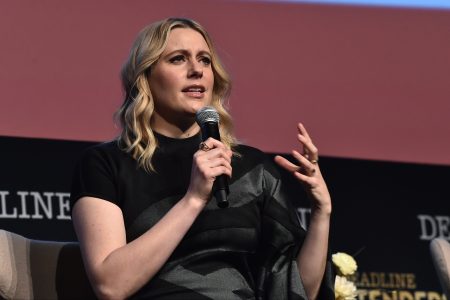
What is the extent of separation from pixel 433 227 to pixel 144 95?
5.25 ft

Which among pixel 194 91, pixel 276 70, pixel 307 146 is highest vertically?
pixel 276 70

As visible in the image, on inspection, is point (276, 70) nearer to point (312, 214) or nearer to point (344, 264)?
point (344, 264)

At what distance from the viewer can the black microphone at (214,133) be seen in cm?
242

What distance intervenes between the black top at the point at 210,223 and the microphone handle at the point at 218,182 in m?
0.17

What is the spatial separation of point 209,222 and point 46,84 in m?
1.10

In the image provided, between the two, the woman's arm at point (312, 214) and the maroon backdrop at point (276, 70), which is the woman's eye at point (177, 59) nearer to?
the woman's arm at point (312, 214)

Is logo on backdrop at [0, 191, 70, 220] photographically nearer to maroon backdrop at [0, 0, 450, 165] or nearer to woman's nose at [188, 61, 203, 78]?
maroon backdrop at [0, 0, 450, 165]

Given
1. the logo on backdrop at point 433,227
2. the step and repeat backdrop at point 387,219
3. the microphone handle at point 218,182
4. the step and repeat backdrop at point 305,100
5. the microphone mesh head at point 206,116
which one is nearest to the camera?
the microphone handle at point 218,182

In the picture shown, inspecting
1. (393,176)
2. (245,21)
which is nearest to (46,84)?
(245,21)

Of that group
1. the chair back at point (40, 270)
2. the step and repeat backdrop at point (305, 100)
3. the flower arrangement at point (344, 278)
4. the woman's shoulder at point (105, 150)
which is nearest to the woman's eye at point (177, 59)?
the woman's shoulder at point (105, 150)

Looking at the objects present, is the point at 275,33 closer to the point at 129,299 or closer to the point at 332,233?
the point at 332,233

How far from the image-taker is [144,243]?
98.3 inches

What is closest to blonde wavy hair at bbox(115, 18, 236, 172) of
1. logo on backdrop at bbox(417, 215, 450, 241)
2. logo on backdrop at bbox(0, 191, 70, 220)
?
logo on backdrop at bbox(0, 191, 70, 220)

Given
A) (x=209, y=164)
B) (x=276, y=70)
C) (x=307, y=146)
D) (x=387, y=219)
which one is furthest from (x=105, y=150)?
(x=387, y=219)
